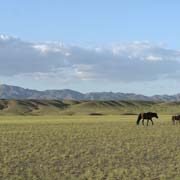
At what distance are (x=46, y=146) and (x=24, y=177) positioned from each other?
9583 millimetres

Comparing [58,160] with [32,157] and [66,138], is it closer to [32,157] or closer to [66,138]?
[32,157]

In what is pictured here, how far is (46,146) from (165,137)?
10749 mm

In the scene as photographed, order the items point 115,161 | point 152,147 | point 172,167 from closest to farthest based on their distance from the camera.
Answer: point 172,167 → point 115,161 → point 152,147

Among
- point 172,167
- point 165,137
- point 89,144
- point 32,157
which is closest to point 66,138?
point 89,144

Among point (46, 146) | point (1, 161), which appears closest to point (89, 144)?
point (46, 146)

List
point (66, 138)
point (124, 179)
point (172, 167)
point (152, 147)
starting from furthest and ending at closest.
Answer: point (66, 138)
point (152, 147)
point (172, 167)
point (124, 179)

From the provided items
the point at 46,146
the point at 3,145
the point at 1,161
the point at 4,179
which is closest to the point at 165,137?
the point at 46,146

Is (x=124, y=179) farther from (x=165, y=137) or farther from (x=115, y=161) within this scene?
(x=165, y=137)

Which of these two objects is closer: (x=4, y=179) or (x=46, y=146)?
(x=4, y=179)

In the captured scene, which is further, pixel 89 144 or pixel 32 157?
pixel 89 144

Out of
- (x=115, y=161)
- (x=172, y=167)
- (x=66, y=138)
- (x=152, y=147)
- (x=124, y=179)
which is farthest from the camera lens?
(x=66, y=138)

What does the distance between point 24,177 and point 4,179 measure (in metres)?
1.00

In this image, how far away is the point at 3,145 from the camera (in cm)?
3219

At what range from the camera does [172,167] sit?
2395cm
